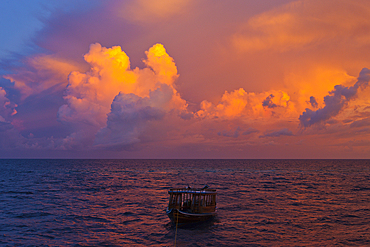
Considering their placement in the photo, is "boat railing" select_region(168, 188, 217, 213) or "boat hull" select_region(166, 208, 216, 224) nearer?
"boat hull" select_region(166, 208, 216, 224)

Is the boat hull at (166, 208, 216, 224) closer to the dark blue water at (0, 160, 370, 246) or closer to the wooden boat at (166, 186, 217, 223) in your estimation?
the wooden boat at (166, 186, 217, 223)

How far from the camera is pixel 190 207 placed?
2962cm

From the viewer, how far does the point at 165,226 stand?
28.2 m

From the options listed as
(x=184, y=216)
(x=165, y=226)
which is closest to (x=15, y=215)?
→ (x=165, y=226)

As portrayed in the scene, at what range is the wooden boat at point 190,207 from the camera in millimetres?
27000

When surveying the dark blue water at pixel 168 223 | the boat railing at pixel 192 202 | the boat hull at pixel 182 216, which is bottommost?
the dark blue water at pixel 168 223

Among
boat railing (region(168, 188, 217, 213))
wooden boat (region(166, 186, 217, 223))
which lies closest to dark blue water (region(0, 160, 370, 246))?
wooden boat (region(166, 186, 217, 223))

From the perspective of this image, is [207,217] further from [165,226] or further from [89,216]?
[89,216]

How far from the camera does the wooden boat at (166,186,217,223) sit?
1063 inches

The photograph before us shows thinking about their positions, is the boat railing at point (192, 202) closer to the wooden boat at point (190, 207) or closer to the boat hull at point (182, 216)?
the wooden boat at point (190, 207)

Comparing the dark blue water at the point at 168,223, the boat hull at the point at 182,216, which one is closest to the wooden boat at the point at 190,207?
the boat hull at the point at 182,216

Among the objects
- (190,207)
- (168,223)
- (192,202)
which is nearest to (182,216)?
(190,207)

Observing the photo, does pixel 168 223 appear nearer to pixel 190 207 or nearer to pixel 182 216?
pixel 190 207

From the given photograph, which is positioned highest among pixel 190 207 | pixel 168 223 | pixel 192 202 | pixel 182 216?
pixel 192 202
